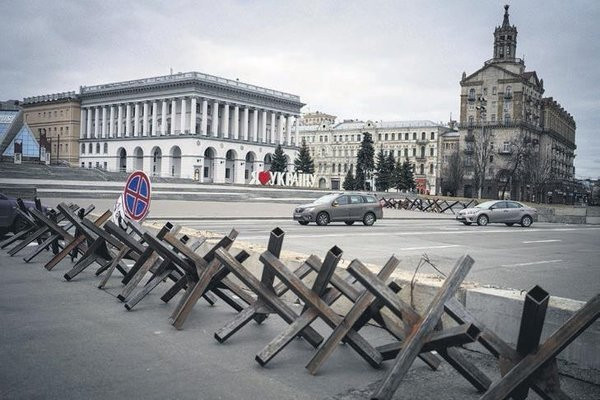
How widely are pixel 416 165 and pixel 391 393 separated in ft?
408

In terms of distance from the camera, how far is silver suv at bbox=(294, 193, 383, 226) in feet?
80.7

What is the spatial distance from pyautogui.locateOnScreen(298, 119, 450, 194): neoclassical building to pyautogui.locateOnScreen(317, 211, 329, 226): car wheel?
92256 millimetres

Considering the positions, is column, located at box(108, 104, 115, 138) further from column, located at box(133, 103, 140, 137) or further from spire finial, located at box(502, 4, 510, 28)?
spire finial, located at box(502, 4, 510, 28)

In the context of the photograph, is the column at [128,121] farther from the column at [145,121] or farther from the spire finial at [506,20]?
the spire finial at [506,20]

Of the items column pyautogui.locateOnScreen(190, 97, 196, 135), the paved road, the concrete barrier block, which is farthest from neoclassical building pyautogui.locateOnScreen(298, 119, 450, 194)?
the concrete barrier block

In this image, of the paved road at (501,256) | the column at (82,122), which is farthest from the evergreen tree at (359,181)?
the column at (82,122)

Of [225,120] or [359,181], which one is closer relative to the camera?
[359,181]

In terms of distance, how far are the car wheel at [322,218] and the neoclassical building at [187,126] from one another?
77072 millimetres

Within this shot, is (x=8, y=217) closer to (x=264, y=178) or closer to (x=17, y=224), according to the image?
(x=17, y=224)

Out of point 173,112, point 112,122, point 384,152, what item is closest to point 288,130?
point 384,152

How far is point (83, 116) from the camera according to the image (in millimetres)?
122438

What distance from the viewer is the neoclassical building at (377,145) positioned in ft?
403

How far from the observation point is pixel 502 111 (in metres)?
104

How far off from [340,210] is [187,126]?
81.0 meters
